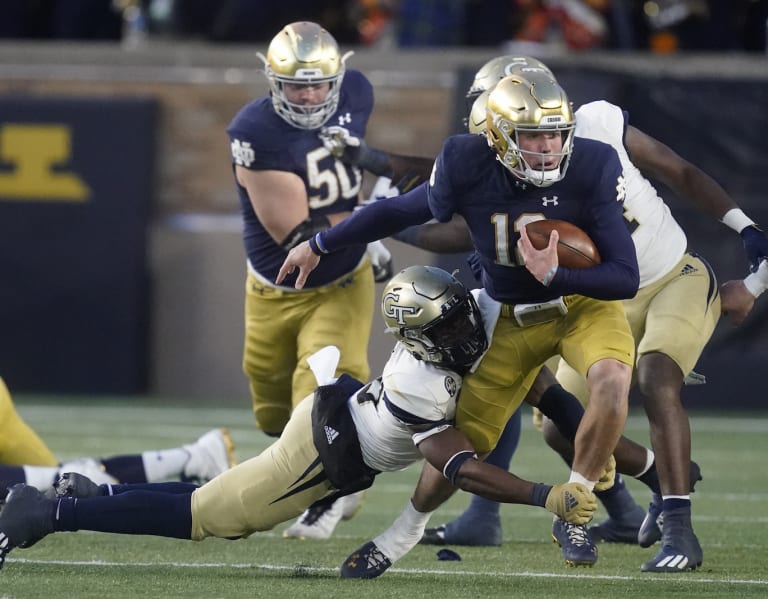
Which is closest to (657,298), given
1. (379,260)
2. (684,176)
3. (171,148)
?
(684,176)

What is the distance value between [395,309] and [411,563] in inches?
35.0

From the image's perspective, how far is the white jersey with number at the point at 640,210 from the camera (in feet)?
16.0

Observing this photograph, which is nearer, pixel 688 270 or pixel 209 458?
pixel 688 270

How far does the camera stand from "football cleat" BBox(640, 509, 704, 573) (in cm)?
446

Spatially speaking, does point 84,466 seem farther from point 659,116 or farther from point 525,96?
point 659,116

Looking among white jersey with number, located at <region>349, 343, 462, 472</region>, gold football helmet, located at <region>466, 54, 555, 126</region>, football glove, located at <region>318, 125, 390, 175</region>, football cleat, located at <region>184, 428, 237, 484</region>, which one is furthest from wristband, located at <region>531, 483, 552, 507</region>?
football cleat, located at <region>184, 428, 237, 484</region>

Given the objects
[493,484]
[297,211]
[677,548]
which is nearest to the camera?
[493,484]

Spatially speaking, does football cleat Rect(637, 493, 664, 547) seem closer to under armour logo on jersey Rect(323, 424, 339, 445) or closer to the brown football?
the brown football

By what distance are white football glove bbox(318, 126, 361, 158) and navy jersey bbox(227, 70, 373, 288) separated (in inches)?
1.7

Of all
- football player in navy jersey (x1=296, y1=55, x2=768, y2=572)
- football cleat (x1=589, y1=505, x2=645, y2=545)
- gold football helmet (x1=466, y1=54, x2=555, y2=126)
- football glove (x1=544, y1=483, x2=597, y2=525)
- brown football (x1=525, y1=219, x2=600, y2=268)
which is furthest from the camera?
football cleat (x1=589, y1=505, x2=645, y2=545)

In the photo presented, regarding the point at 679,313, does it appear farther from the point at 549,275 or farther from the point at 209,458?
the point at 209,458

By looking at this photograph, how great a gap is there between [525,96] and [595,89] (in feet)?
16.6

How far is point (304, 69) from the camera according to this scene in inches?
213

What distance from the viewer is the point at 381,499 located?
6344 millimetres
